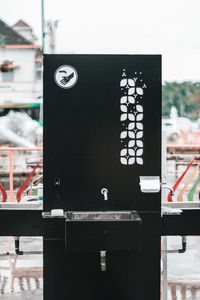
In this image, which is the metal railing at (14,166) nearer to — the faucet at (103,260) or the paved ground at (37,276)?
the paved ground at (37,276)

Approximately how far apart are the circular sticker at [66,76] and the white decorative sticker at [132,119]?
273 millimetres

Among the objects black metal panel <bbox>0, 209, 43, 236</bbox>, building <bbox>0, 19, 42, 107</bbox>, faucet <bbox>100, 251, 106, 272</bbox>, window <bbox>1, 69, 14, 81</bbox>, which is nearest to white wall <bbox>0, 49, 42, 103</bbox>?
building <bbox>0, 19, 42, 107</bbox>

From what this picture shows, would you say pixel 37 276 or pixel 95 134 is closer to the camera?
pixel 95 134

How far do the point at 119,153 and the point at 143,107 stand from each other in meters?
0.30

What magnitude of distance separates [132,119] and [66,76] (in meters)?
0.45

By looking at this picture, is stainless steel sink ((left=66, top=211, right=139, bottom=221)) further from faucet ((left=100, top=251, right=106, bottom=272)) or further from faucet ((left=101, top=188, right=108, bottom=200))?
faucet ((left=100, top=251, right=106, bottom=272))

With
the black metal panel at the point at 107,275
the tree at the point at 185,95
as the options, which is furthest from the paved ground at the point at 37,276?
the tree at the point at 185,95

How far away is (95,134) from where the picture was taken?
2627mm

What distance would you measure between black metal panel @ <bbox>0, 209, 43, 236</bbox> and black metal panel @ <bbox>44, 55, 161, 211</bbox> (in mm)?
162

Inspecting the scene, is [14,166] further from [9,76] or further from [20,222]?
[9,76]

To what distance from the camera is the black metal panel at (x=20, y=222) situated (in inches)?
107

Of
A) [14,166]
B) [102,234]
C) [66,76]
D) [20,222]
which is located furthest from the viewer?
[14,166]

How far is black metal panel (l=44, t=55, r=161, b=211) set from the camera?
2.60 m

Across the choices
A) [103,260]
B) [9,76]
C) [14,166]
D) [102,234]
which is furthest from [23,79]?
[102,234]
